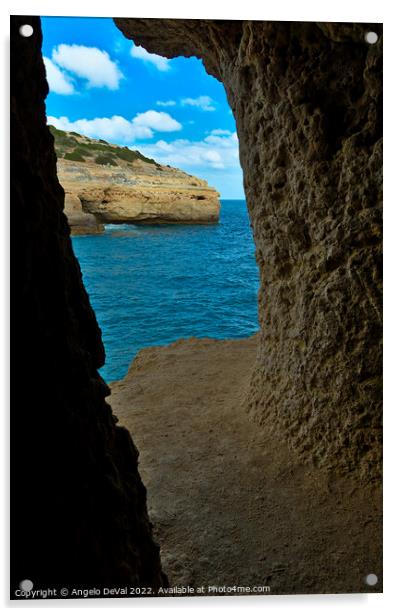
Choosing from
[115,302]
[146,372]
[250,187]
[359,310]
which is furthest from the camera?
[146,372]

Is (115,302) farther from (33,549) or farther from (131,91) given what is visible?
(33,549)

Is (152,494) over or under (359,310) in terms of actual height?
under

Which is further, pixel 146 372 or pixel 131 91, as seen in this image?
pixel 146 372

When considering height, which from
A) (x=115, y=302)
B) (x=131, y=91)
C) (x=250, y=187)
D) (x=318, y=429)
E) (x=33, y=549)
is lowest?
(x=318, y=429)

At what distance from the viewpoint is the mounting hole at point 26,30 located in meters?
2.28

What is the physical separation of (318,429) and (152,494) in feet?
5.65

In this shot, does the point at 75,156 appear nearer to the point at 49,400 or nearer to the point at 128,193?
the point at 128,193

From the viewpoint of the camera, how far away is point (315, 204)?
3.85 meters

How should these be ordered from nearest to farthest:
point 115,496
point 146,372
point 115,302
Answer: point 115,496 < point 115,302 < point 146,372

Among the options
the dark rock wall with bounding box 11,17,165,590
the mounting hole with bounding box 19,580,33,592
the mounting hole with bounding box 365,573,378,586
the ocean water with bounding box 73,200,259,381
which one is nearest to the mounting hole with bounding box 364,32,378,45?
the ocean water with bounding box 73,200,259,381

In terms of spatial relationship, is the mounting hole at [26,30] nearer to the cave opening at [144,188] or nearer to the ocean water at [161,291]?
the cave opening at [144,188]

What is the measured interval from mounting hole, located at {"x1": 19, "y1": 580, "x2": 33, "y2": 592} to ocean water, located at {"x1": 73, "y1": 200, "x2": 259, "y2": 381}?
3030 mm

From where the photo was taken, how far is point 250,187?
4863mm

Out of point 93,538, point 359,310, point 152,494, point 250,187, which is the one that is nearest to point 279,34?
point 250,187
